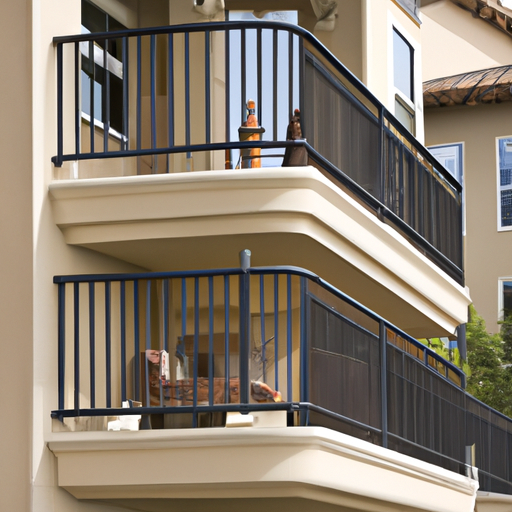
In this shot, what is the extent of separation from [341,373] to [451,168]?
1782 cm

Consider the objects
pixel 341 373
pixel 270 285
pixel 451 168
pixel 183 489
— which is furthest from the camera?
pixel 451 168

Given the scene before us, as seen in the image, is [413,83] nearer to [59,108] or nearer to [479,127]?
[59,108]

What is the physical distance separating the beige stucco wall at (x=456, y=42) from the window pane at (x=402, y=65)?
12.6 meters

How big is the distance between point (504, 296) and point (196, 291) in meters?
18.1

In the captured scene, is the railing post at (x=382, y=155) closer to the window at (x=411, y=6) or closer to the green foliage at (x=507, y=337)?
the window at (x=411, y=6)

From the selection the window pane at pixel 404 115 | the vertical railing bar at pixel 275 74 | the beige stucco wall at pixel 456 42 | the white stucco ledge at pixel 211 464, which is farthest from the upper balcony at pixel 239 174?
the beige stucco wall at pixel 456 42

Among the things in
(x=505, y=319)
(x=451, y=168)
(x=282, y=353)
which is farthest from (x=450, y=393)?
(x=451, y=168)

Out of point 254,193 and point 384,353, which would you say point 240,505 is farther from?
point 254,193

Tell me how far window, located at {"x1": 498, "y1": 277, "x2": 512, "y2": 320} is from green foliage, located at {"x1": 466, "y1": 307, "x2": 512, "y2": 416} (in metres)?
1.91

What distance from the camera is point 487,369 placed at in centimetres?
2352

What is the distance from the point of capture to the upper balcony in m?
9.38

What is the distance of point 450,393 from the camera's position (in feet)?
42.6

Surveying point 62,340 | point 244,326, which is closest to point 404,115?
point 244,326

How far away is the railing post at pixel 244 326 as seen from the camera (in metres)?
8.78
